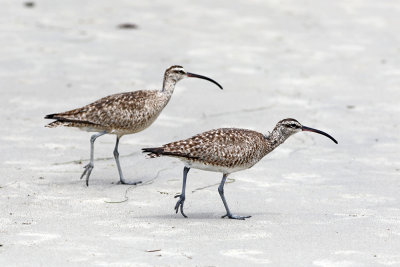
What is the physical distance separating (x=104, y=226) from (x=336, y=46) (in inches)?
414

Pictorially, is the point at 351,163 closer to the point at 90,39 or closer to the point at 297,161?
the point at 297,161

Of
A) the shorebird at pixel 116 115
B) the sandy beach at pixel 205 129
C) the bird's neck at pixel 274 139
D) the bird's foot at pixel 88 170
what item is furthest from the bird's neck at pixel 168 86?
the bird's neck at pixel 274 139

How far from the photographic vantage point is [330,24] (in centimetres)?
2034

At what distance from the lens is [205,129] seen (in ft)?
47.3

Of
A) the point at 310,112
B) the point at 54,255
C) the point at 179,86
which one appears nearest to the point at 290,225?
the point at 54,255

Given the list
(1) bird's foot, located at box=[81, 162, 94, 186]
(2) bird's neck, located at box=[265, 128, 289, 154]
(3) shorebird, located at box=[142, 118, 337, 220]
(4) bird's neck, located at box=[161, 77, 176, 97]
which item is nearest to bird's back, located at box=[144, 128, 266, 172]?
(3) shorebird, located at box=[142, 118, 337, 220]

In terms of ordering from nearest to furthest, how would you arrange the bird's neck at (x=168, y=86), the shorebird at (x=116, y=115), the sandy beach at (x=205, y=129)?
the sandy beach at (x=205, y=129) < the shorebird at (x=116, y=115) < the bird's neck at (x=168, y=86)

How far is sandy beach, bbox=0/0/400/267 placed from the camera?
9.23 metres

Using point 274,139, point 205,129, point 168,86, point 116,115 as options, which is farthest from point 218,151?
point 205,129

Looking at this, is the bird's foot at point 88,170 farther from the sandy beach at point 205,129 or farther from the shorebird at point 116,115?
the sandy beach at point 205,129

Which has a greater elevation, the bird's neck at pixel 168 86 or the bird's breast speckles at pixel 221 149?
the bird's neck at pixel 168 86

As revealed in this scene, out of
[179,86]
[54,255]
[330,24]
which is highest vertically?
[330,24]

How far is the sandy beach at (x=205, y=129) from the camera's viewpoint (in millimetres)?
9227

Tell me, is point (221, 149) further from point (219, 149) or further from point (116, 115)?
point (116, 115)
